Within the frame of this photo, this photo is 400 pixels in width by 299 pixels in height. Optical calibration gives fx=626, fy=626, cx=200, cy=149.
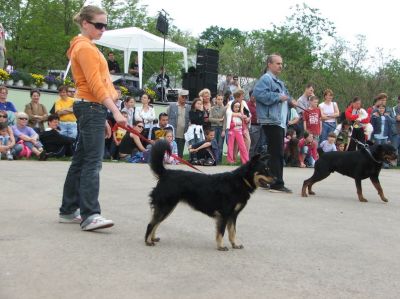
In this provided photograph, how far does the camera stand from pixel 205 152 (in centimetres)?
1480

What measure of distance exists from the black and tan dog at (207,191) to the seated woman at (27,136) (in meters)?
7.80

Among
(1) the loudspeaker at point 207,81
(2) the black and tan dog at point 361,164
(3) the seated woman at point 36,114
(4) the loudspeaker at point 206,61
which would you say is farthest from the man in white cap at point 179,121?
(4) the loudspeaker at point 206,61

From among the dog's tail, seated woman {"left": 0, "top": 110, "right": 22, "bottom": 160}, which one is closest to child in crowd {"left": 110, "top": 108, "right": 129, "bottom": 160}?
seated woman {"left": 0, "top": 110, "right": 22, "bottom": 160}

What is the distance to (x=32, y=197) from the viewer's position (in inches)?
325

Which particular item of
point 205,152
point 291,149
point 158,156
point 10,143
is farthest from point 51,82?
point 158,156

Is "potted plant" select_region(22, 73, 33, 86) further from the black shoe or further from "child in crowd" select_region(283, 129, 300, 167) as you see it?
"child in crowd" select_region(283, 129, 300, 167)

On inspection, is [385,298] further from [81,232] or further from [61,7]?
[61,7]

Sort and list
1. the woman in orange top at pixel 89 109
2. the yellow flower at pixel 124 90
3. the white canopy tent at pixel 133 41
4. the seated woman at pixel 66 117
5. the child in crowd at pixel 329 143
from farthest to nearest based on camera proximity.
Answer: the white canopy tent at pixel 133 41, the yellow flower at pixel 124 90, the child in crowd at pixel 329 143, the seated woman at pixel 66 117, the woman in orange top at pixel 89 109

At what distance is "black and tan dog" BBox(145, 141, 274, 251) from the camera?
584 cm

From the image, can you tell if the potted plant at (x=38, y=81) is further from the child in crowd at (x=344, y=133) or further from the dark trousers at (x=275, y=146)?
the dark trousers at (x=275, y=146)

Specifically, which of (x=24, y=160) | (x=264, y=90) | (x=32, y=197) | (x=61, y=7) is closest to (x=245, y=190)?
(x=32, y=197)

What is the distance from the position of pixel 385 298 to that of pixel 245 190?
185 cm

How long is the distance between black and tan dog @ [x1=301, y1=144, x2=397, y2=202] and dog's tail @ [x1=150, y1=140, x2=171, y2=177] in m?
4.62

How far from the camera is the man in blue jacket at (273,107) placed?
9867 mm
